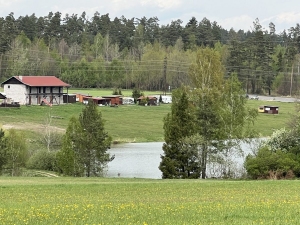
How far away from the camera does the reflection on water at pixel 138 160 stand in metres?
50.7

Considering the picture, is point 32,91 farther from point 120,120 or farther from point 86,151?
point 86,151

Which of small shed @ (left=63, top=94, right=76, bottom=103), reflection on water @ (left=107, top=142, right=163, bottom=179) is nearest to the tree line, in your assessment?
small shed @ (left=63, top=94, right=76, bottom=103)

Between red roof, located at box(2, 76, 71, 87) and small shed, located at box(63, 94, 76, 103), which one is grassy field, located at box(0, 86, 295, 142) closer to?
small shed, located at box(63, 94, 76, 103)

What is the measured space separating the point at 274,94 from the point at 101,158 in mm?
115941

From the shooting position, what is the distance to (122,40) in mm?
198625

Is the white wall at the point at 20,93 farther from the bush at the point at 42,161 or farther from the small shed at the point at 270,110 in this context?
the bush at the point at 42,161

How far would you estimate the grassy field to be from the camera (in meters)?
80.7

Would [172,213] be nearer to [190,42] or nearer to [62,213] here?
[62,213]

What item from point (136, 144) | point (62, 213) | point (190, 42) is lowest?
point (136, 144)

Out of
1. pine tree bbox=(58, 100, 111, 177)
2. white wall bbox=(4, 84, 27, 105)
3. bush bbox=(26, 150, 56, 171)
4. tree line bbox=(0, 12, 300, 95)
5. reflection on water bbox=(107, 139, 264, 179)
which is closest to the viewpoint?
pine tree bbox=(58, 100, 111, 177)

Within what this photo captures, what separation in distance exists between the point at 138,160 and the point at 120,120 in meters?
34.1

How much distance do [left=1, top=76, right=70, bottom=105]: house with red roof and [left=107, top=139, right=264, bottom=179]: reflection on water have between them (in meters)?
34.4

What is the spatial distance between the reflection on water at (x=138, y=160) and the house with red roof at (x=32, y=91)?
34.4 metres

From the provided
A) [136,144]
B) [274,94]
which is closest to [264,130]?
[136,144]
